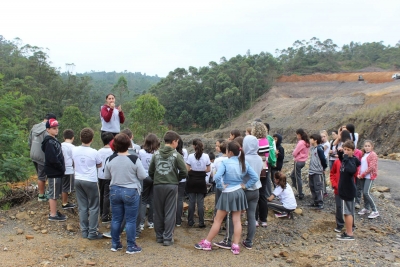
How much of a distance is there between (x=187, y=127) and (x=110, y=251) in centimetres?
4739

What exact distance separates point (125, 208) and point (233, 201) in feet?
5.01

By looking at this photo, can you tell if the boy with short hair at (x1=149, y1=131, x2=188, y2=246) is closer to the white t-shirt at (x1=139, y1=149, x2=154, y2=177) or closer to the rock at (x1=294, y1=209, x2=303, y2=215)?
the white t-shirt at (x1=139, y1=149, x2=154, y2=177)

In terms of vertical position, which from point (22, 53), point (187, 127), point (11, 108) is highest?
point (22, 53)

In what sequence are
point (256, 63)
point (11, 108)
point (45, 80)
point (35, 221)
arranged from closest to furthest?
point (35, 221) → point (11, 108) → point (45, 80) → point (256, 63)

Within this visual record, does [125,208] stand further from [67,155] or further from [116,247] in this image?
[67,155]

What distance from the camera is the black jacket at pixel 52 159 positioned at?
5.38m

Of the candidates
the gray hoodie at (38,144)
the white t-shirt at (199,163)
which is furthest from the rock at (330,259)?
the gray hoodie at (38,144)

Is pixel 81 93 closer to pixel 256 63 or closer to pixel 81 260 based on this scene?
pixel 256 63

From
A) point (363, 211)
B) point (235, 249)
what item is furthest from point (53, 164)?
point (363, 211)

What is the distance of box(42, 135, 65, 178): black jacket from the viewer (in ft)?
17.6

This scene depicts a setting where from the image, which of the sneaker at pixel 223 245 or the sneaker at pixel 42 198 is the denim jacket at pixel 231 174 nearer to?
the sneaker at pixel 223 245

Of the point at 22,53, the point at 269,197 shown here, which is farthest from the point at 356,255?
the point at 22,53

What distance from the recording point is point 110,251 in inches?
182

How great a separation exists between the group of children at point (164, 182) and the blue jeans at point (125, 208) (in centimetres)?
1
